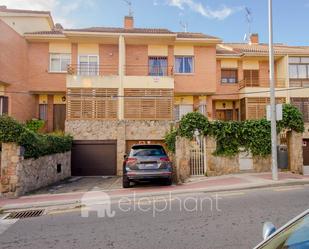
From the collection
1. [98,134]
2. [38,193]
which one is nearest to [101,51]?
[98,134]

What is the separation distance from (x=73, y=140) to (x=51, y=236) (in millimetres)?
13006

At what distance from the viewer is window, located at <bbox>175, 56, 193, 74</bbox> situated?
20.5 meters

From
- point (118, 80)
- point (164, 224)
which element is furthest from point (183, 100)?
point (164, 224)

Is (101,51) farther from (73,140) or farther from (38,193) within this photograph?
(38,193)

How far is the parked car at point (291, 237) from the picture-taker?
2.00m

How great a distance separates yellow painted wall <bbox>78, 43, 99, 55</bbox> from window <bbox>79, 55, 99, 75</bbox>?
320 mm

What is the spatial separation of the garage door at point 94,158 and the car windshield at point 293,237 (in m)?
16.3

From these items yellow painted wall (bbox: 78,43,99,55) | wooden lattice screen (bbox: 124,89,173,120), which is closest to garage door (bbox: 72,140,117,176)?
wooden lattice screen (bbox: 124,89,173,120)

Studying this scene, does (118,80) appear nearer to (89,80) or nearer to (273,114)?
(89,80)

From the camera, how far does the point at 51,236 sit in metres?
5.20

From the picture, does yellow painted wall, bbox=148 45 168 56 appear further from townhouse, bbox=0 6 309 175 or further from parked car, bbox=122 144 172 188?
parked car, bbox=122 144 172 188

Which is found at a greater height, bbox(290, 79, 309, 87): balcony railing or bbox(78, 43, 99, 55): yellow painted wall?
bbox(78, 43, 99, 55): yellow painted wall

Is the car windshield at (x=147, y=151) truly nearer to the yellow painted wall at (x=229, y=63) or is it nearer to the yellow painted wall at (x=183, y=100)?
the yellow painted wall at (x=183, y=100)

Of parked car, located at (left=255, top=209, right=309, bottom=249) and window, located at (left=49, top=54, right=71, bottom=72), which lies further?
window, located at (left=49, top=54, right=71, bottom=72)
